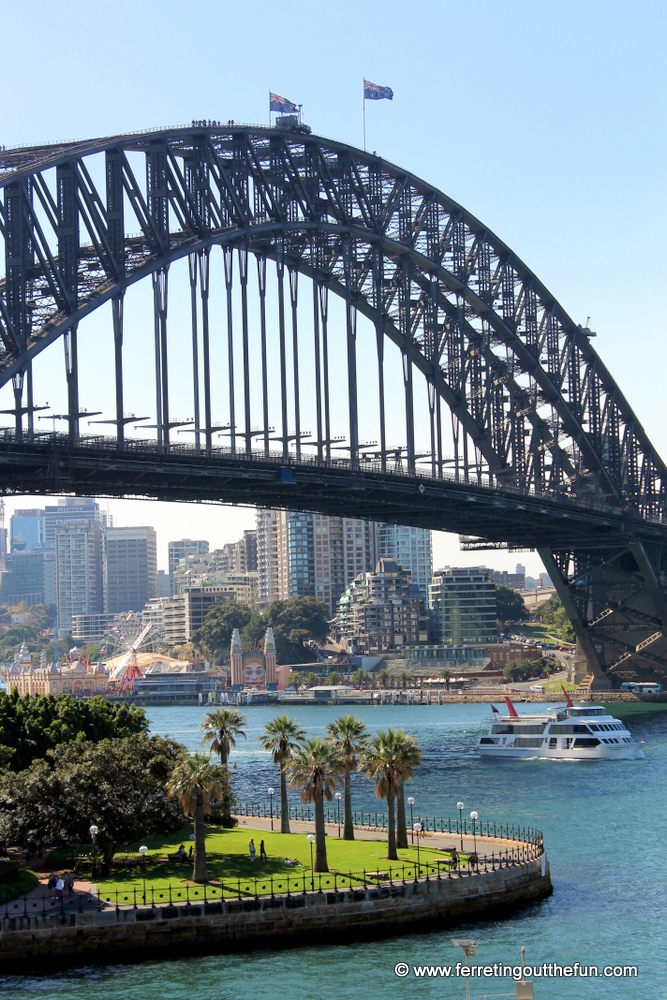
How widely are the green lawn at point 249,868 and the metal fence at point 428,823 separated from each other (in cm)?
308

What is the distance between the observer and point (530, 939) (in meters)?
49.6

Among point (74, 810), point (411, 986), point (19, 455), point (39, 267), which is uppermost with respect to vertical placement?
point (39, 267)

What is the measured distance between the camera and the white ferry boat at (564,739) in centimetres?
10206

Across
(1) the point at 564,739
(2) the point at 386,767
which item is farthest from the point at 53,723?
(1) the point at 564,739

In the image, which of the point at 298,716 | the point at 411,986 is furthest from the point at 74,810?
the point at 298,716

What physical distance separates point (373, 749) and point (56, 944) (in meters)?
15.1

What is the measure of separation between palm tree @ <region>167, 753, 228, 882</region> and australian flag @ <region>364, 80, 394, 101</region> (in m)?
66.3

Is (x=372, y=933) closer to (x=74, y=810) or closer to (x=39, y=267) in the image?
(x=74, y=810)

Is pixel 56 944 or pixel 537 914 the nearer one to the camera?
pixel 56 944

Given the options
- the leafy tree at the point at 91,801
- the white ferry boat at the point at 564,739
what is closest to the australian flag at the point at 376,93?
the white ferry boat at the point at 564,739

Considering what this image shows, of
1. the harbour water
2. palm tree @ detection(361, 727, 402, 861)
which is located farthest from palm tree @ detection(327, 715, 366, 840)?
the harbour water

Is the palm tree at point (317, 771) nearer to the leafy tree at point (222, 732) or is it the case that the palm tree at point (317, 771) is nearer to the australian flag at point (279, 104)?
the leafy tree at point (222, 732)

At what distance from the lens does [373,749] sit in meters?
59.0

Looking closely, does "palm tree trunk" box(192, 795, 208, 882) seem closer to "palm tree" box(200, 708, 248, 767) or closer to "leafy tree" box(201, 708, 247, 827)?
"leafy tree" box(201, 708, 247, 827)
